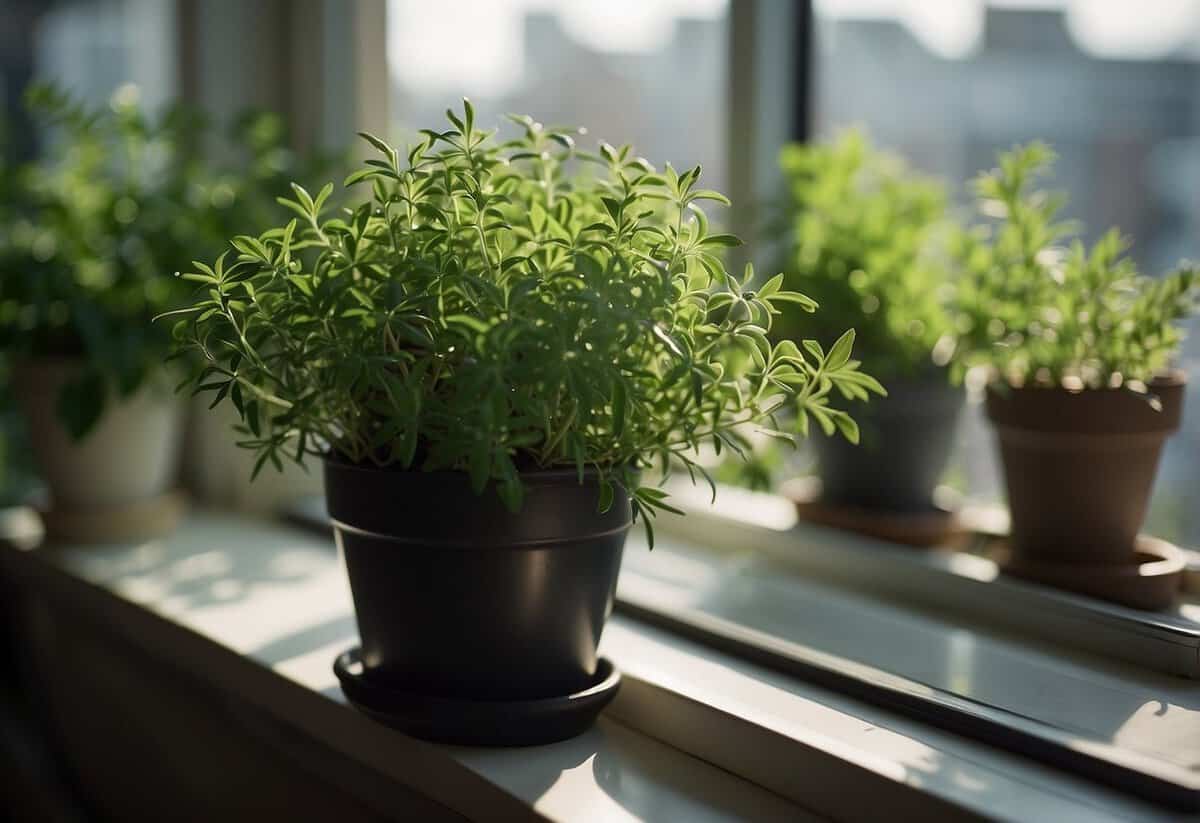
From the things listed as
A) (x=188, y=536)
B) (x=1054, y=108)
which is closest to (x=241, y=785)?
(x=188, y=536)

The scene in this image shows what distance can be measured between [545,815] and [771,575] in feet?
1.60

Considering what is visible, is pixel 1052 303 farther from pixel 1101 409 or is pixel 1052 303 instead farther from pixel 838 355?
pixel 838 355

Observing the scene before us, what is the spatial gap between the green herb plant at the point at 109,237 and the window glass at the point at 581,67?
10.2 inches

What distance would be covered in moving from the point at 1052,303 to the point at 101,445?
1140 mm

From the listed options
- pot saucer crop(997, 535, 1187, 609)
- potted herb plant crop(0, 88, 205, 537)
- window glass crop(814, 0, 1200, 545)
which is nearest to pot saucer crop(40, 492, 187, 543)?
potted herb plant crop(0, 88, 205, 537)

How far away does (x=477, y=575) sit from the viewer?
778 millimetres

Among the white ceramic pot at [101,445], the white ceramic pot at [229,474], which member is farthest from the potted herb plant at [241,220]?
the white ceramic pot at [101,445]

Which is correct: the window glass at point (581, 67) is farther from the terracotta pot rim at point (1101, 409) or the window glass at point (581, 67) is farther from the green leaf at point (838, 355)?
the green leaf at point (838, 355)

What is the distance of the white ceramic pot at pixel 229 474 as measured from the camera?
168 centimetres

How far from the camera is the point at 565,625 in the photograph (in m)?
0.81

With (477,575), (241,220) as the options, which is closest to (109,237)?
(241,220)

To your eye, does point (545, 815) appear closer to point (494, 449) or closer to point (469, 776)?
point (469, 776)

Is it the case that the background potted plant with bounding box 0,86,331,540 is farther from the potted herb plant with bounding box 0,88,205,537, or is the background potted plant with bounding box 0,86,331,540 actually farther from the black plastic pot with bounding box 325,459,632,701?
the black plastic pot with bounding box 325,459,632,701

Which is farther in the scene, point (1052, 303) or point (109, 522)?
point (109, 522)
